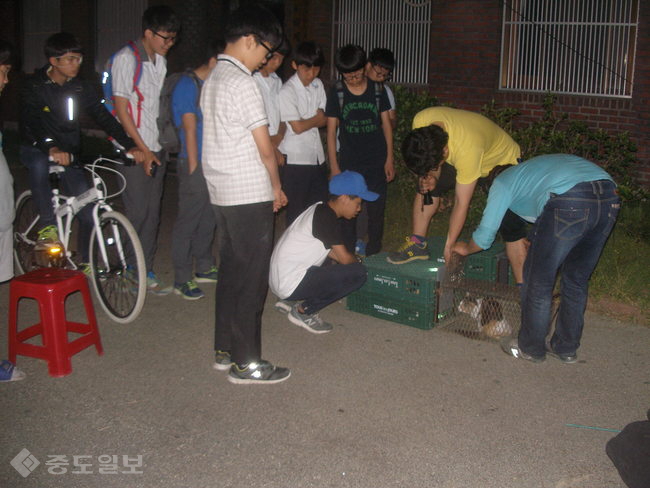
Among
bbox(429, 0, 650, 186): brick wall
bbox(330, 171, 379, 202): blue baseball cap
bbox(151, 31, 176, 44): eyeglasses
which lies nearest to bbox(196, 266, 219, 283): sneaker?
bbox(330, 171, 379, 202): blue baseball cap

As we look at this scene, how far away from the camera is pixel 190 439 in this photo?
3.67 m

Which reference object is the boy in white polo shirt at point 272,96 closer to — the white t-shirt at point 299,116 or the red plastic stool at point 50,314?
the white t-shirt at point 299,116

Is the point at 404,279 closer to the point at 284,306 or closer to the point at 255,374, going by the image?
the point at 284,306

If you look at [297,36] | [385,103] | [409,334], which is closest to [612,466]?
[409,334]

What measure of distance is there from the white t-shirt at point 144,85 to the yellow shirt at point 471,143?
208cm

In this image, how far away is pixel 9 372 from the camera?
433 cm

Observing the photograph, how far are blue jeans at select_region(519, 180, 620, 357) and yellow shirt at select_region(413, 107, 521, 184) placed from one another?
68 cm

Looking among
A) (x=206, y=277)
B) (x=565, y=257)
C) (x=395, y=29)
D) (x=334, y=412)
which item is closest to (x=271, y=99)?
(x=206, y=277)

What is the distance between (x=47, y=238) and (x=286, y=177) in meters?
2.03

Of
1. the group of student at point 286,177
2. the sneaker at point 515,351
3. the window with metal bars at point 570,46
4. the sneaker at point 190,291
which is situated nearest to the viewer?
the group of student at point 286,177

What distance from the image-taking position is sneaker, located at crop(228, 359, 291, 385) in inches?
169

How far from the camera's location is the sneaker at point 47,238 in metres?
5.12

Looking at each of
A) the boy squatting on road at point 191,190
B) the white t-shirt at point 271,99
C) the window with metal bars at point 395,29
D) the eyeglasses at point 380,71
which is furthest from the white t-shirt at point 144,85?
the window with metal bars at point 395,29

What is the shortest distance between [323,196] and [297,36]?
221 inches
